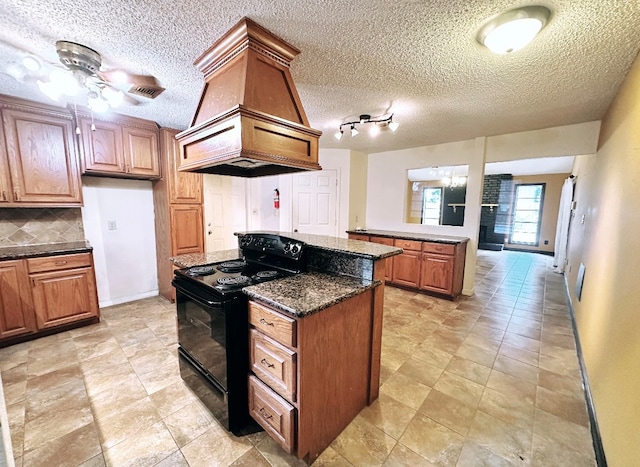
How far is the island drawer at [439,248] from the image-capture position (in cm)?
369

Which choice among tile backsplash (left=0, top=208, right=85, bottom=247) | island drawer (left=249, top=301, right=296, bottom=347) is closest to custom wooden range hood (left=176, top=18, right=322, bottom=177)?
island drawer (left=249, top=301, right=296, bottom=347)

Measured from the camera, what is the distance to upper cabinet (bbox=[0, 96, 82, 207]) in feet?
8.17

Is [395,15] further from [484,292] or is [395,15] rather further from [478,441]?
Result: [484,292]

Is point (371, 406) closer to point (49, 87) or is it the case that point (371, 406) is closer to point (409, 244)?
point (409, 244)

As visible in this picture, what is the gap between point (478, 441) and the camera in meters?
1.58

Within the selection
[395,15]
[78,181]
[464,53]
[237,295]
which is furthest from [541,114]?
[78,181]

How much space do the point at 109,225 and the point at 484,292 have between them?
18.1 feet

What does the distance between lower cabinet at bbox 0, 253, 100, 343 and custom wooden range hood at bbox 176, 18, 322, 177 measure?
6.82ft

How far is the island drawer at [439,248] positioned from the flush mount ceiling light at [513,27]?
103 inches

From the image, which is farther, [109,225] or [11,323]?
[109,225]

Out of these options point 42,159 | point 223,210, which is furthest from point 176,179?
point 42,159

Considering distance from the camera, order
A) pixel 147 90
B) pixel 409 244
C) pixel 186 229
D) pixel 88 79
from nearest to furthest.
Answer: pixel 88 79 → pixel 147 90 → pixel 186 229 → pixel 409 244

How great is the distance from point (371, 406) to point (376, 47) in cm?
241

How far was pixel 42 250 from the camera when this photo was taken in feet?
8.77
